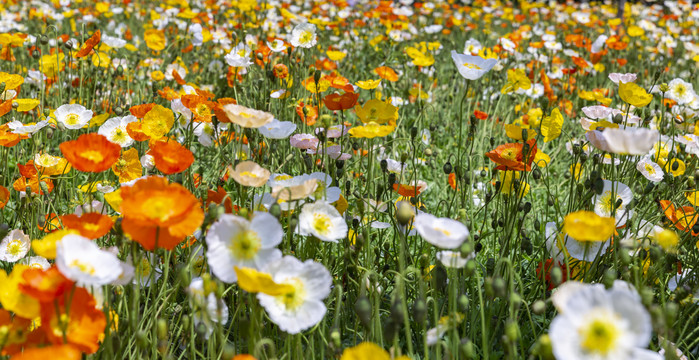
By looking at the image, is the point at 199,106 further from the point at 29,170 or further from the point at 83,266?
the point at 83,266

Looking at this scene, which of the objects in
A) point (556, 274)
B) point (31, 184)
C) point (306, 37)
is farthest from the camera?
point (306, 37)

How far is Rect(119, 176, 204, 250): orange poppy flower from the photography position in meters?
1.11

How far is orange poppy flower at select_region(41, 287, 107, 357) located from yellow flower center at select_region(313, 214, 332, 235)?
52 centimetres

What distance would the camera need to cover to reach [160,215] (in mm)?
1110

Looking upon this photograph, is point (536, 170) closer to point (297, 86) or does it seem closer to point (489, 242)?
point (489, 242)

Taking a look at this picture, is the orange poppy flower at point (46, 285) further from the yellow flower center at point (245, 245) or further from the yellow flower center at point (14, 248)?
the yellow flower center at point (14, 248)

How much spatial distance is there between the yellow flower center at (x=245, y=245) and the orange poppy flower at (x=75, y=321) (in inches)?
10.6

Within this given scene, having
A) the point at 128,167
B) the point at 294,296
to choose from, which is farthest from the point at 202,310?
the point at 128,167

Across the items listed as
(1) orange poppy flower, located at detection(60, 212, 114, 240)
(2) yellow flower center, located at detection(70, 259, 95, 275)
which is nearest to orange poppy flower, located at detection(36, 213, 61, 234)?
(1) orange poppy flower, located at detection(60, 212, 114, 240)

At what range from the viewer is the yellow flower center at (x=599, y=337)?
0.88 m

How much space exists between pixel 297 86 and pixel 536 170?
5.88ft

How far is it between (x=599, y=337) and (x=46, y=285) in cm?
89

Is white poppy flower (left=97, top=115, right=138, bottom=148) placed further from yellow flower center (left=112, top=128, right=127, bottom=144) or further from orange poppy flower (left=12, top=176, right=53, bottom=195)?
orange poppy flower (left=12, top=176, right=53, bottom=195)

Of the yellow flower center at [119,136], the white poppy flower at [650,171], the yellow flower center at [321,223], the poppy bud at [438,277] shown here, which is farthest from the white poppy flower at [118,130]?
the white poppy flower at [650,171]
